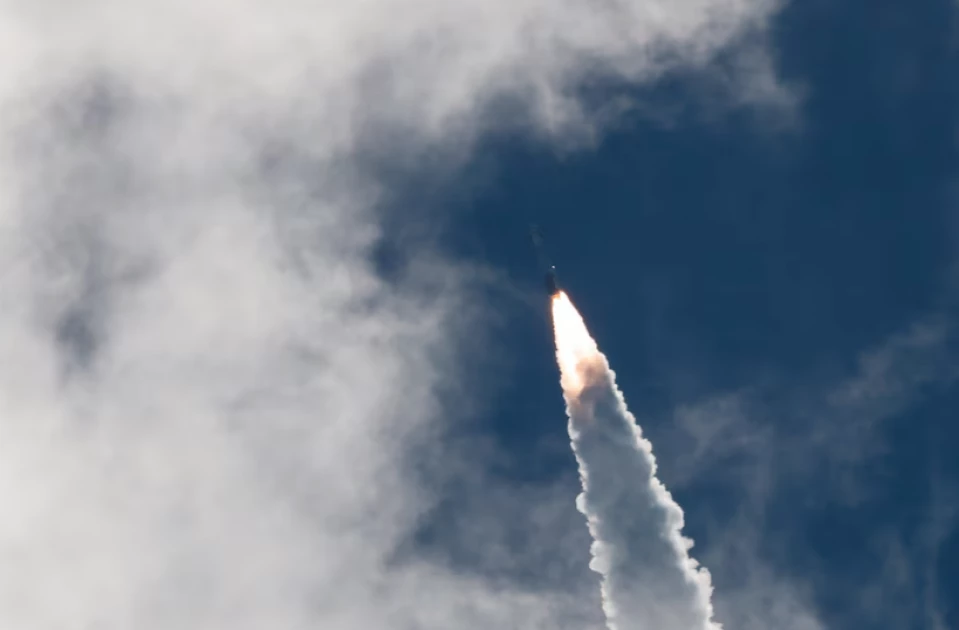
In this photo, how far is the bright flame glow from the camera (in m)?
127

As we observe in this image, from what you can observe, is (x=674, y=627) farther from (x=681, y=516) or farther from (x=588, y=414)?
(x=588, y=414)

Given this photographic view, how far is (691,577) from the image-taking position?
4838 inches

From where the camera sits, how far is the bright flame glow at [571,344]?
417ft

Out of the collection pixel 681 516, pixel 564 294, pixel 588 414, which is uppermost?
pixel 564 294

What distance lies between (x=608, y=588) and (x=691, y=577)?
9.74 m

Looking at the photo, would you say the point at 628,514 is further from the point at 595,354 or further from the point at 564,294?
the point at 564,294

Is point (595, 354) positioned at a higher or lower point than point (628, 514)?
higher

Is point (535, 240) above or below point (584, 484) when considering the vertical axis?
above

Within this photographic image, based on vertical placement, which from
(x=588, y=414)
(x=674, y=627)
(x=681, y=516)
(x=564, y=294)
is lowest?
(x=674, y=627)

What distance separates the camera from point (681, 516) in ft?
407

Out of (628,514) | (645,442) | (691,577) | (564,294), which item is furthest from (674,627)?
(564,294)

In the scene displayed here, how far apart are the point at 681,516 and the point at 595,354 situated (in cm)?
2159

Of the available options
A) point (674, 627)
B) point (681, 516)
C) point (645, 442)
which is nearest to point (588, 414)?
point (645, 442)

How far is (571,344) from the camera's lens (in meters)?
128
